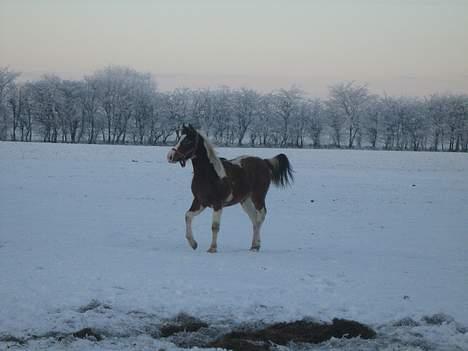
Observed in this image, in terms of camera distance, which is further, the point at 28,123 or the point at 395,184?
the point at 28,123

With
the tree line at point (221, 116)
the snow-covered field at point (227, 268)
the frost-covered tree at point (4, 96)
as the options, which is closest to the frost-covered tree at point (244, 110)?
the tree line at point (221, 116)

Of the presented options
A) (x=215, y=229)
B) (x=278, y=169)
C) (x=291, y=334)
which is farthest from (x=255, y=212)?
(x=291, y=334)

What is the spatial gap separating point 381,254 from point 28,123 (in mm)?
91158

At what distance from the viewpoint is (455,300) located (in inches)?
306

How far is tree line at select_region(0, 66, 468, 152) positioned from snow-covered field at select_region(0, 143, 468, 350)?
68.9 meters

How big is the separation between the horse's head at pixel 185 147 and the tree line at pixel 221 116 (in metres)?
74.9

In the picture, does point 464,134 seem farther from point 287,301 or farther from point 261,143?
point 287,301

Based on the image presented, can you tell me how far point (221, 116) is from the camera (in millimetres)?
108562

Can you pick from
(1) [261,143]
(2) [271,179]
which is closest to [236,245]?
(2) [271,179]

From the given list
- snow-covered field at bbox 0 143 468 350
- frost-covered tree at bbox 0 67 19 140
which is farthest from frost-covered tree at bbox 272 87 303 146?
snow-covered field at bbox 0 143 468 350

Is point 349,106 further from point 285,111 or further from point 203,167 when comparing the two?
point 203,167

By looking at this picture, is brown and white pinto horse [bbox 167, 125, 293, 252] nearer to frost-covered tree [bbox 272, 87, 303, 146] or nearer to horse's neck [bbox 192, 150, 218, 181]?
horse's neck [bbox 192, 150, 218, 181]

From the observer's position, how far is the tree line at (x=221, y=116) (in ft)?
308

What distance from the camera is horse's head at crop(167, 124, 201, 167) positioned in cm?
1088
